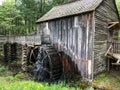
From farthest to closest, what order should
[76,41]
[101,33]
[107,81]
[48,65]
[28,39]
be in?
[28,39] → [48,65] → [76,41] → [101,33] → [107,81]

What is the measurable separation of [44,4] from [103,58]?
17.5 m

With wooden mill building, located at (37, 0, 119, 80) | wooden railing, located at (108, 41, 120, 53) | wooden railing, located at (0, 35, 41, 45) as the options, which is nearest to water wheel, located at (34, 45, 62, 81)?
wooden mill building, located at (37, 0, 119, 80)

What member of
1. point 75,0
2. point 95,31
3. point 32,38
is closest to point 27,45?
point 32,38

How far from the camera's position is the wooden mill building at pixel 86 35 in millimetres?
10133

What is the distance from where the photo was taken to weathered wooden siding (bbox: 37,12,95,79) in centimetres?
1020

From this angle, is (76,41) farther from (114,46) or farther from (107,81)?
(107,81)

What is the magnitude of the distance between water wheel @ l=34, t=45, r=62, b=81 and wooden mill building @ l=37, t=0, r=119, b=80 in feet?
1.90

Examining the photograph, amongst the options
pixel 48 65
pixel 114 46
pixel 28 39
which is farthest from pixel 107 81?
pixel 28 39

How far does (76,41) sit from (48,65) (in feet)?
10.5

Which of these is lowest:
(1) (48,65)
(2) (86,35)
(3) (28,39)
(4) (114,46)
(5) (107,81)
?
(5) (107,81)

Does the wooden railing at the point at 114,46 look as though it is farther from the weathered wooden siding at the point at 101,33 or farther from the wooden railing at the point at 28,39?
the wooden railing at the point at 28,39

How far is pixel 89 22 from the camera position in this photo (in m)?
10.3

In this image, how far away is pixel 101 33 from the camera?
10.8 meters

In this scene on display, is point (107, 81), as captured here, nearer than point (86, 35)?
Yes
